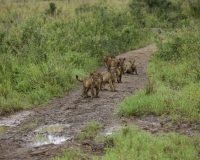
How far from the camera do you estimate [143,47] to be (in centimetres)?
2058

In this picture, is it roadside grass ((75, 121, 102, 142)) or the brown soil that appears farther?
roadside grass ((75, 121, 102, 142))

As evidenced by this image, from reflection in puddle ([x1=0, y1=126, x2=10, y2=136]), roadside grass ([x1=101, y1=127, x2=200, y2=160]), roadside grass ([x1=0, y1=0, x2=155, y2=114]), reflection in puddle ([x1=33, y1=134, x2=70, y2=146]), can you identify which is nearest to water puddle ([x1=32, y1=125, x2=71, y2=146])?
reflection in puddle ([x1=33, y1=134, x2=70, y2=146])

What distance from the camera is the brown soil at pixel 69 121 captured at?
267 inches

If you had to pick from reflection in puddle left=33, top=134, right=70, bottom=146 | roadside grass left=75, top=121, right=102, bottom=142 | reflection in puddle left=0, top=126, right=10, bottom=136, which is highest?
roadside grass left=75, top=121, right=102, bottom=142

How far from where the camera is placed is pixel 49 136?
7656 mm

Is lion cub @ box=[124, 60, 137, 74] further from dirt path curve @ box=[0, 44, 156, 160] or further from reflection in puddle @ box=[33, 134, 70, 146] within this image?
reflection in puddle @ box=[33, 134, 70, 146]

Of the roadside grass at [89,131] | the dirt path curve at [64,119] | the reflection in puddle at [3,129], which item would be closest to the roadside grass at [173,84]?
the dirt path curve at [64,119]

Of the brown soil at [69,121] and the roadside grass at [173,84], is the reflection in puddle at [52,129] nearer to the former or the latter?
the brown soil at [69,121]

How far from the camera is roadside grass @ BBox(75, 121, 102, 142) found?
7189 millimetres

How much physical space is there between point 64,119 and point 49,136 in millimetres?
1174

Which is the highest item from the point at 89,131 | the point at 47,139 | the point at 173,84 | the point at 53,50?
the point at 53,50

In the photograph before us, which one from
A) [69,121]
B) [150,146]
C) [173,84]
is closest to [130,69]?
[173,84]

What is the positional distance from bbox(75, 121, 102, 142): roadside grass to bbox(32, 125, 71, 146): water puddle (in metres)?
0.29

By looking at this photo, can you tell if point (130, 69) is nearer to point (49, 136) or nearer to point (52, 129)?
→ point (52, 129)
